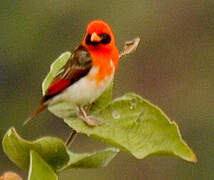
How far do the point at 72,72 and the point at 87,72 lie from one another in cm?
15

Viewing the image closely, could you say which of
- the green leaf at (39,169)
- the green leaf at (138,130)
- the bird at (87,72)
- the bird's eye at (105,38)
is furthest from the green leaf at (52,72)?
the green leaf at (39,169)

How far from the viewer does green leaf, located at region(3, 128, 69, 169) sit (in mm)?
2344

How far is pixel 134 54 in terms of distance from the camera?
16609 mm

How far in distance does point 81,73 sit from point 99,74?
50 millimetres

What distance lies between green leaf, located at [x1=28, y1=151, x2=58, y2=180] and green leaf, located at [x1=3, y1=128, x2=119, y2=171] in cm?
2

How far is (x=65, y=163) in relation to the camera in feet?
7.94

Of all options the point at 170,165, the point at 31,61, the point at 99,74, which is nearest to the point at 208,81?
the point at 170,165

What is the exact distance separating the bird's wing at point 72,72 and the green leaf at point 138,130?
9.0 inches

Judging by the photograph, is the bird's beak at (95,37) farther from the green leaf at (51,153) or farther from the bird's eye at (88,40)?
the green leaf at (51,153)

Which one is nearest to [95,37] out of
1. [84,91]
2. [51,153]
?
[84,91]

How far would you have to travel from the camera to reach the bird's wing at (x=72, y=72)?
8.95 feet

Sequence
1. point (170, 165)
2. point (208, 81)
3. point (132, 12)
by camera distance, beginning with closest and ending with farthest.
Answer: point (170, 165), point (208, 81), point (132, 12)

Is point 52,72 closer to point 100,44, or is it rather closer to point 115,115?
point 100,44

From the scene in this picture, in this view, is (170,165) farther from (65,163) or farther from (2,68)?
(65,163)
